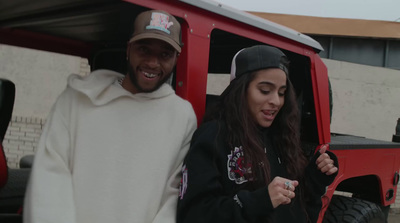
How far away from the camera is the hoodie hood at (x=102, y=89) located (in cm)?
150

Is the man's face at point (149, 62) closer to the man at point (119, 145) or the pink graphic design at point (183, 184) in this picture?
the man at point (119, 145)

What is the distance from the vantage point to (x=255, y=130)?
1670 mm

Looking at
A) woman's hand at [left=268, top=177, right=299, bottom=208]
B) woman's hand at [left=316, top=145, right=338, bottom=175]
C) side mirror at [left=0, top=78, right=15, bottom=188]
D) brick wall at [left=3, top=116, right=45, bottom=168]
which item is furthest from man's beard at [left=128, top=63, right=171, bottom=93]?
brick wall at [left=3, top=116, right=45, bottom=168]

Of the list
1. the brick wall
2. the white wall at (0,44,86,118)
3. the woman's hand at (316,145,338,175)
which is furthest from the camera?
the brick wall

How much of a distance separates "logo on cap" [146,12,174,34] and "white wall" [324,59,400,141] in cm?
630

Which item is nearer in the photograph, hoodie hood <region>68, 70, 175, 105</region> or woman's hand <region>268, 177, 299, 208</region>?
woman's hand <region>268, 177, 299, 208</region>

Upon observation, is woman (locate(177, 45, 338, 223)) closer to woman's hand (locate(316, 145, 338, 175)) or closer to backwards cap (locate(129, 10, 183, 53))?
woman's hand (locate(316, 145, 338, 175))

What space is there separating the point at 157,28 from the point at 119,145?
0.48 metres

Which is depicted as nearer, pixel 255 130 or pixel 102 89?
pixel 102 89

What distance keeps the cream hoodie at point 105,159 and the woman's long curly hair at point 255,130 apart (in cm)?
21

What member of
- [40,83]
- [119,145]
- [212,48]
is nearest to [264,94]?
[119,145]

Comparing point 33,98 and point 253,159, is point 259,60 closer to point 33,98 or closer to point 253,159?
point 253,159

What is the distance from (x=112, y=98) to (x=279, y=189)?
0.74 meters

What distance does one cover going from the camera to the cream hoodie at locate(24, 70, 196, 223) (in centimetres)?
139
